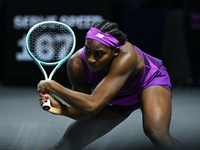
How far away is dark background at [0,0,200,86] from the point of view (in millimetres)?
7301

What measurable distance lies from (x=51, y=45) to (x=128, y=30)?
206 cm

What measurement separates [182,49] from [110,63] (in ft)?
A: 15.7

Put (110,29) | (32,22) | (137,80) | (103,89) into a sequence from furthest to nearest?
(32,22), (137,80), (110,29), (103,89)

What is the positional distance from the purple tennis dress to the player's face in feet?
0.97

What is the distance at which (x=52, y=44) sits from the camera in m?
5.85

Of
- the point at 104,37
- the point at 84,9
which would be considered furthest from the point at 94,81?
the point at 84,9

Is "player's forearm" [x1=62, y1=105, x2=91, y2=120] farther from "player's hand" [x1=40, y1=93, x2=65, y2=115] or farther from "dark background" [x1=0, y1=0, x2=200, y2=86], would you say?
"dark background" [x1=0, y1=0, x2=200, y2=86]

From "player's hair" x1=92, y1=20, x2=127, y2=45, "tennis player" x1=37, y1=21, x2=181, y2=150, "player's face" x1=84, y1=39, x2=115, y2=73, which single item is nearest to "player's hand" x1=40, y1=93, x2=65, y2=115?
"tennis player" x1=37, y1=21, x2=181, y2=150

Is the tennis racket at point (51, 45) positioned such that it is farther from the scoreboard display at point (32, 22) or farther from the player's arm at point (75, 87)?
the scoreboard display at point (32, 22)

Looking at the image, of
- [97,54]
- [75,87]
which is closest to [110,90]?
[97,54]

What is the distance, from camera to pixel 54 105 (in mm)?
2900

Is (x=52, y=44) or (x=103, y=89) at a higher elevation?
(x=103, y=89)

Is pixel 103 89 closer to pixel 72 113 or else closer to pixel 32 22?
pixel 72 113

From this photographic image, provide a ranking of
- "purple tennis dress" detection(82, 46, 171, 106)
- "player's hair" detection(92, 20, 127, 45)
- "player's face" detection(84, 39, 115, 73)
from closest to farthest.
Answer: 1. "player's face" detection(84, 39, 115, 73)
2. "player's hair" detection(92, 20, 127, 45)
3. "purple tennis dress" detection(82, 46, 171, 106)
